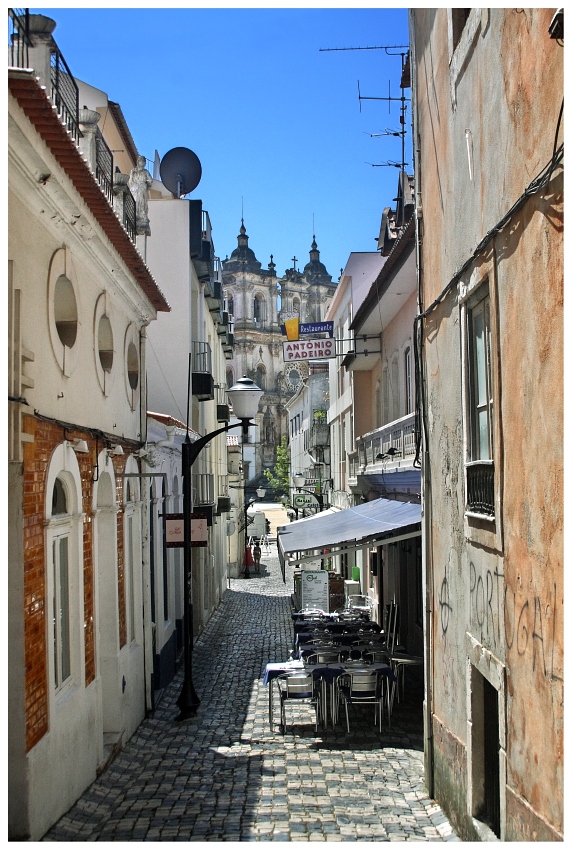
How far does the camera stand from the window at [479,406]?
6.56 meters

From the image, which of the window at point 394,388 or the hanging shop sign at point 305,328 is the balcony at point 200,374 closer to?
the hanging shop sign at point 305,328

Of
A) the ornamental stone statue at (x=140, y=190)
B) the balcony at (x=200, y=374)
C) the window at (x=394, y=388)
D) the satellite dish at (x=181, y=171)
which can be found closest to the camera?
the ornamental stone statue at (x=140, y=190)

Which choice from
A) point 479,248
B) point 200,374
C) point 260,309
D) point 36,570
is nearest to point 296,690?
point 36,570

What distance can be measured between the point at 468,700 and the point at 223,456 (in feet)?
88.6

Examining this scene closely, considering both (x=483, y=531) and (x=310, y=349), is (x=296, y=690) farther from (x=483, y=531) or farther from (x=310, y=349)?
(x=310, y=349)

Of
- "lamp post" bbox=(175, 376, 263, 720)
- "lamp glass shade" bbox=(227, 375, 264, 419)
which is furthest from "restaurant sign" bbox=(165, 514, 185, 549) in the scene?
"lamp glass shade" bbox=(227, 375, 264, 419)

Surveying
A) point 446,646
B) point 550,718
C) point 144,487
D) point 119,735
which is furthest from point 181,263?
point 550,718

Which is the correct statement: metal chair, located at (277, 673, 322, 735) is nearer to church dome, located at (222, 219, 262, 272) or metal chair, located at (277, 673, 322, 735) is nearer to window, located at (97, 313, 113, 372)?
window, located at (97, 313, 113, 372)

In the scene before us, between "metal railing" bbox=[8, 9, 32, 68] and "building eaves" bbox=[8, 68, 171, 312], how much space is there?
62 cm

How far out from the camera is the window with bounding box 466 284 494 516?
6562 millimetres

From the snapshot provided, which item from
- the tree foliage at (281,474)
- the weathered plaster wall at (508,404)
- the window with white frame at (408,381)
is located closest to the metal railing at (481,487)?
the weathered plaster wall at (508,404)

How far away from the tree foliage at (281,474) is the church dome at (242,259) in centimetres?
1668

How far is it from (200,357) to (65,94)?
12.6 meters

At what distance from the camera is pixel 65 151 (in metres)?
7.01
